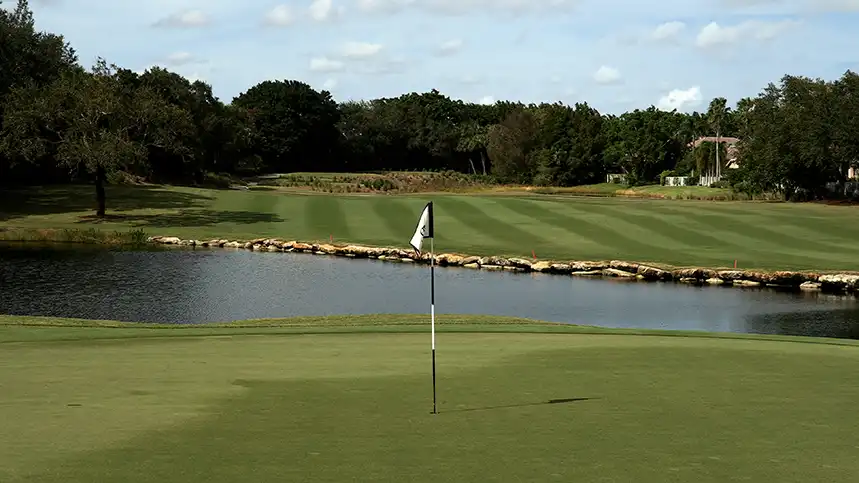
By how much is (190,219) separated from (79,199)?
11.5 metres

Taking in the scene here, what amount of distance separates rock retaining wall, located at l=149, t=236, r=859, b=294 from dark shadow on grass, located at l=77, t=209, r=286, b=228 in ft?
33.6

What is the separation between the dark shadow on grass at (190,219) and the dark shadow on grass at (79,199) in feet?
9.97

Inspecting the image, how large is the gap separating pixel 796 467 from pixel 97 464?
539 centimetres

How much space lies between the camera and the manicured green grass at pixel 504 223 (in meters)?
44.2

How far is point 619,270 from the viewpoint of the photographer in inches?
1558

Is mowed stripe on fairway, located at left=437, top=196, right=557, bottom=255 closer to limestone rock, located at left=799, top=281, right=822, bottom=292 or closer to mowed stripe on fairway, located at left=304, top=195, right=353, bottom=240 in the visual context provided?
mowed stripe on fairway, located at left=304, top=195, right=353, bottom=240

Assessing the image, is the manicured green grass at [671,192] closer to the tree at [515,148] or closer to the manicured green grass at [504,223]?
the manicured green grass at [504,223]

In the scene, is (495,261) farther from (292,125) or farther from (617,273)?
(292,125)

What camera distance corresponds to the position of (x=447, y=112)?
541 feet

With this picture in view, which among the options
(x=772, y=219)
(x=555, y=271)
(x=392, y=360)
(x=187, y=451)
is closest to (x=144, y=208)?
(x=555, y=271)

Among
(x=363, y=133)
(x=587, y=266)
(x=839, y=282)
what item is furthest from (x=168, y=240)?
(x=363, y=133)

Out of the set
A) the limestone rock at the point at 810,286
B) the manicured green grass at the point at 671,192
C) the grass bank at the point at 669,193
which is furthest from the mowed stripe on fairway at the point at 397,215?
the manicured green grass at the point at 671,192

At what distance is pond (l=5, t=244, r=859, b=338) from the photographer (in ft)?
93.7

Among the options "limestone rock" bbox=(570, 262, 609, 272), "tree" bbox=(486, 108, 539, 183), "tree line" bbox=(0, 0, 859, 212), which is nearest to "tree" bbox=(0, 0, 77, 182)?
"tree line" bbox=(0, 0, 859, 212)
